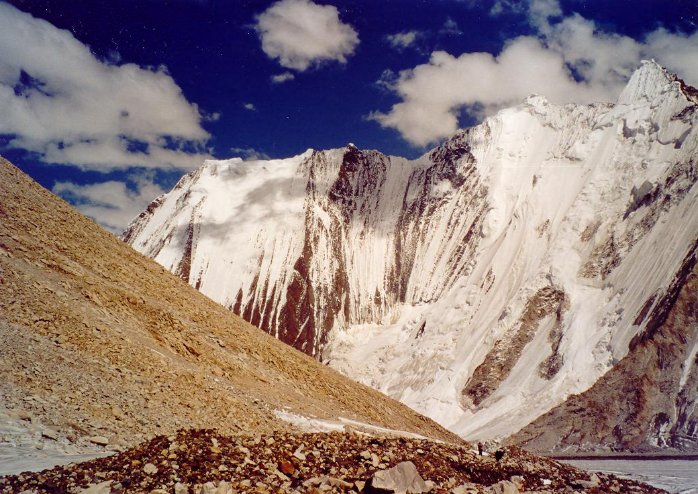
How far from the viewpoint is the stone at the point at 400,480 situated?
643 centimetres

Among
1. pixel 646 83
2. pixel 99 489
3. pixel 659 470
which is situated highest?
pixel 646 83

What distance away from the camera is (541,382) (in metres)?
39.8

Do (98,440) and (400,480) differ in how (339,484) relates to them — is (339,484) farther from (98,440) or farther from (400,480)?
(98,440)

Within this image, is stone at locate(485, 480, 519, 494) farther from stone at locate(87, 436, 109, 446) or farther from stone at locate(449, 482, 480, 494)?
stone at locate(87, 436, 109, 446)

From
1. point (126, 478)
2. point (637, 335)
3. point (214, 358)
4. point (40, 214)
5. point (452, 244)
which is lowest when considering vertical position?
point (126, 478)

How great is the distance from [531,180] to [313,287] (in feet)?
94.3

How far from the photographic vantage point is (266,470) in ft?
22.0

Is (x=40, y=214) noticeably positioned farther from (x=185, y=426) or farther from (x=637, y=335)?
(x=637, y=335)

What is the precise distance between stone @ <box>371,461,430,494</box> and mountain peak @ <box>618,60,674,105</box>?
56.2 metres

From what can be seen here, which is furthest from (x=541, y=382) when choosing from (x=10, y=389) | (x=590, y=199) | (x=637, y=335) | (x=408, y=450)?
(x=10, y=389)

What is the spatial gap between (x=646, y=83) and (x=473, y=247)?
23.8m

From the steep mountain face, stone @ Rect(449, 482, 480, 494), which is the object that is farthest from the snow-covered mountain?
stone @ Rect(449, 482, 480, 494)

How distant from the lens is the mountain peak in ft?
176

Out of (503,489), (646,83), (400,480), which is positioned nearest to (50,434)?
→ (400,480)
